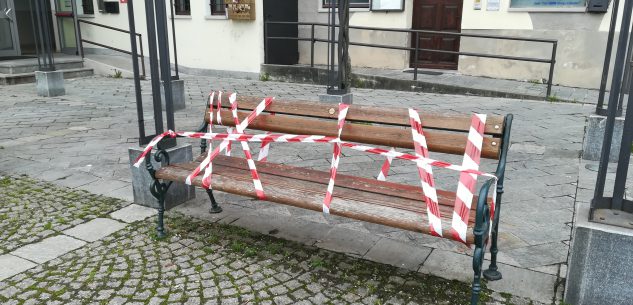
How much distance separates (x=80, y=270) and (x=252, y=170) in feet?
3.89

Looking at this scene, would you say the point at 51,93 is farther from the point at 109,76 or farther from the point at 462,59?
the point at 462,59

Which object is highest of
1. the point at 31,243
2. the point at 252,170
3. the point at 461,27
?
the point at 461,27

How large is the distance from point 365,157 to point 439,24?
6.57 m

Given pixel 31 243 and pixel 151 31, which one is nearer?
pixel 31 243

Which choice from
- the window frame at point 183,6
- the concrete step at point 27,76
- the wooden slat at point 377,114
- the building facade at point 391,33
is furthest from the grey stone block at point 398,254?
the window frame at point 183,6

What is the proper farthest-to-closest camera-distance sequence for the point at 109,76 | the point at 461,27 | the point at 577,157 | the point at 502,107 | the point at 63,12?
the point at 63,12, the point at 109,76, the point at 461,27, the point at 502,107, the point at 577,157

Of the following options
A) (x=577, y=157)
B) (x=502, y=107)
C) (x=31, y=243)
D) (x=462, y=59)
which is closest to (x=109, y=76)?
(x=462, y=59)

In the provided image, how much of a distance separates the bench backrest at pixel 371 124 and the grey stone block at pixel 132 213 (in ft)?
2.81

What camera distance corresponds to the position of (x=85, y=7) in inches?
572

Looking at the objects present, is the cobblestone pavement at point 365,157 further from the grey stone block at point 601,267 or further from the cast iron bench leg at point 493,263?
the grey stone block at point 601,267

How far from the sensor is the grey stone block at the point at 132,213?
3.92m

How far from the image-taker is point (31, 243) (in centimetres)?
353

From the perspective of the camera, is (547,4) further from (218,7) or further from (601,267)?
(601,267)

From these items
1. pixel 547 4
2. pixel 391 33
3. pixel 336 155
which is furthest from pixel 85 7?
pixel 336 155
